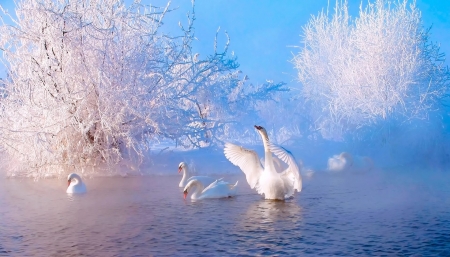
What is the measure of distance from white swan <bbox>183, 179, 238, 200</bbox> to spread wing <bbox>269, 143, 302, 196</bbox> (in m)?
1.18

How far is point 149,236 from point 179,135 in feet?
33.7

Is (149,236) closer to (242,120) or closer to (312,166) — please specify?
(312,166)

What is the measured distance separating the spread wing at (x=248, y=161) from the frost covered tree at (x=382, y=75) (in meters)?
14.1

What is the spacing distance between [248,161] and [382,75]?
1539 centimetres

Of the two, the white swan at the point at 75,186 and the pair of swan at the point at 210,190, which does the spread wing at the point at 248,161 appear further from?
the white swan at the point at 75,186

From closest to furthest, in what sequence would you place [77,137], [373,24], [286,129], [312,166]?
[77,137], [312,166], [373,24], [286,129]

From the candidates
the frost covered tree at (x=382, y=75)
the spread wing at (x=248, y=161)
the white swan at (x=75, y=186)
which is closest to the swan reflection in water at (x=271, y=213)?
the spread wing at (x=248, y=161)

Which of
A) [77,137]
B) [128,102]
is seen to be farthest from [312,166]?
[77,137]

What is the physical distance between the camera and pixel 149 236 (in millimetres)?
7418

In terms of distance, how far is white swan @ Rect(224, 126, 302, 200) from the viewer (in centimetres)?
976

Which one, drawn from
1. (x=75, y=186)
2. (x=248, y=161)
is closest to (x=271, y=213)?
(x=248, y=161)

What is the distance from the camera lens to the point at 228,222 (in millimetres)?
8289

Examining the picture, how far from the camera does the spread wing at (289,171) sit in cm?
961

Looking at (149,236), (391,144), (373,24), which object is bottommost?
(149,236)
